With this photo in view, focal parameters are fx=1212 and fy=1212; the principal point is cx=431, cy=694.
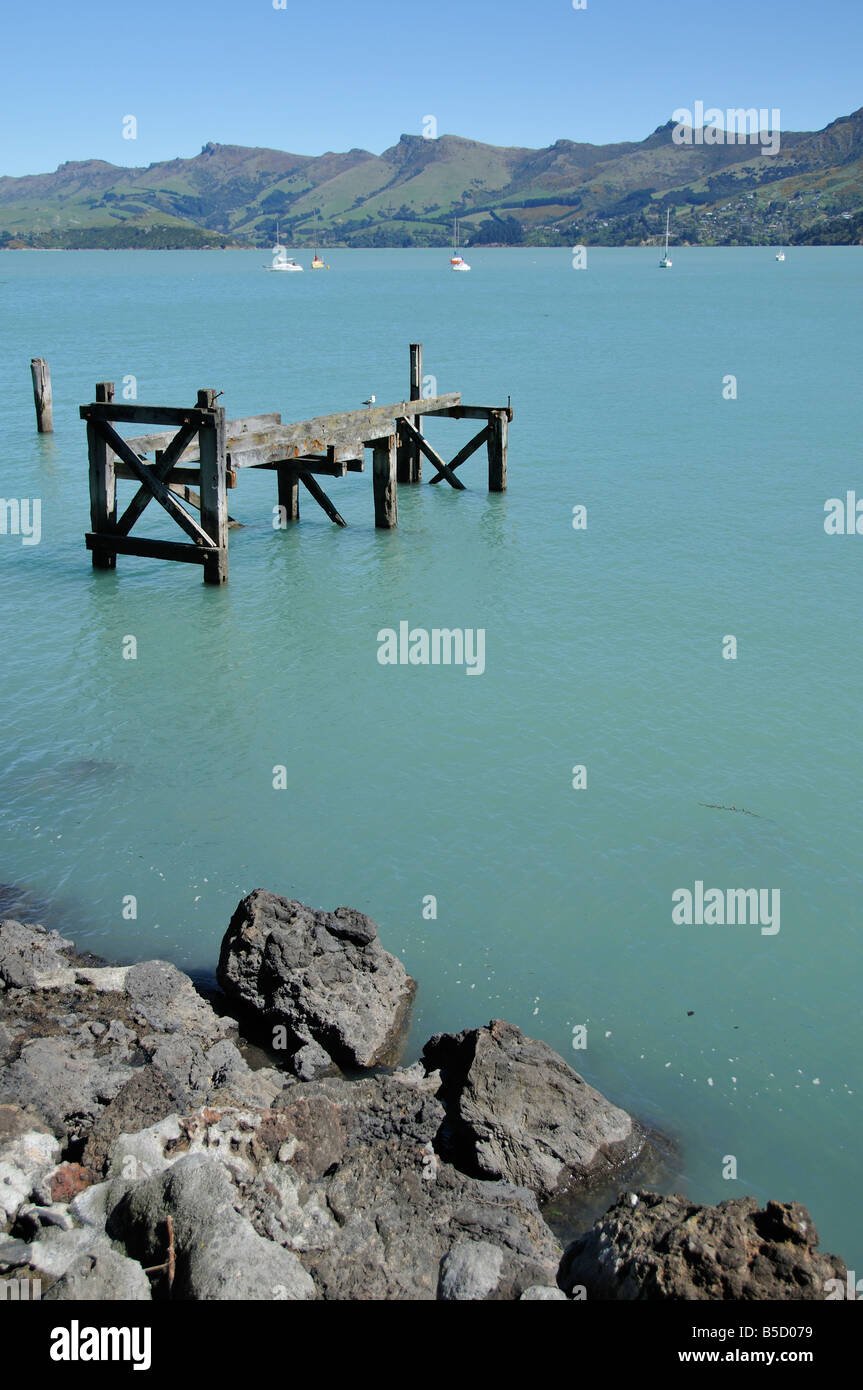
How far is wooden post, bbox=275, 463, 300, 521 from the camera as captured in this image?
24.0 meters

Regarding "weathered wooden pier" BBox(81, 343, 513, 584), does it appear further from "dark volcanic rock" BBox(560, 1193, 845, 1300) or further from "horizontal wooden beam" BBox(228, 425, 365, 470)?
"dark volcanic rock" BBox(560, 1193, 845, 1300)

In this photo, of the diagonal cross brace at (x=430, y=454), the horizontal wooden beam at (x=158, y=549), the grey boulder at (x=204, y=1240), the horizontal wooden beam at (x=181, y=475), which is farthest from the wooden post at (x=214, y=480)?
the grey boulder at (x=204, y=1240)

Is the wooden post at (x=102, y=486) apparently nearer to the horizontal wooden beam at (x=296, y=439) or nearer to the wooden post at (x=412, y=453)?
the horizontal wooden beam at (x=296, y=439)

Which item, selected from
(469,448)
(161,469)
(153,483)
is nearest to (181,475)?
(161,469)

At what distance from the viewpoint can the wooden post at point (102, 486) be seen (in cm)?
1998

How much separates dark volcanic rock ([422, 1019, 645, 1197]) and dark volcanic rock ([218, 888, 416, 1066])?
87 cm

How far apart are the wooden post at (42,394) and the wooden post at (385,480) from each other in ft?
46.7

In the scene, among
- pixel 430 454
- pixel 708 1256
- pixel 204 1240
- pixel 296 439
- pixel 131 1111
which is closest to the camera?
pixel 708 1256

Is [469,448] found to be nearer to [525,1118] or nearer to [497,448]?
[497,448]

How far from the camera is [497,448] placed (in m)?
26.9

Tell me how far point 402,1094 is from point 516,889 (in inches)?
137

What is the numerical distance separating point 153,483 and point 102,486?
3.80ft

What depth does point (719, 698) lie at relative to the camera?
51.0ft

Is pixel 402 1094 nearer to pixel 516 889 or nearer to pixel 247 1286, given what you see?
pixel 247 1286
